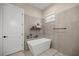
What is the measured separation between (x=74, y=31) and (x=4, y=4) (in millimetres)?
1545

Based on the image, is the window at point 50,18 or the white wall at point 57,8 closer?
the white wall at point 57,8

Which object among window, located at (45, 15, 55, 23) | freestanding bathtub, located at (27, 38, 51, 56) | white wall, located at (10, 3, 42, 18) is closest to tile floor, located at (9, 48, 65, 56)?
freestanding bathtub, located at (27, 38, 51, 56)

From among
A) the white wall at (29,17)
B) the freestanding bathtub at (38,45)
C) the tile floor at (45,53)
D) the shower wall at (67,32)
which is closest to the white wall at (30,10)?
the white wall at (29,17)

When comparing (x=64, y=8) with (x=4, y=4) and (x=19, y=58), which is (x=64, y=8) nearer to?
(x=4, y=4)

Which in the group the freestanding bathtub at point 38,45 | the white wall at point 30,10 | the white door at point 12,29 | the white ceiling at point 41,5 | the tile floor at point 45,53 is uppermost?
the white ceiling at point 41,5

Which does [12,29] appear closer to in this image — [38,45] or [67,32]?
[38,45]

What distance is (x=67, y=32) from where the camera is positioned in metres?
1.40

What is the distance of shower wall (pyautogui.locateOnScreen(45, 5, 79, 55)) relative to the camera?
4.41 feet

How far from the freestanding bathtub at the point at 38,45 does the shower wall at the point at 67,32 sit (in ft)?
0.53

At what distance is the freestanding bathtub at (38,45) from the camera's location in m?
1.36

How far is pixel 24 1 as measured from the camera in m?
1.24

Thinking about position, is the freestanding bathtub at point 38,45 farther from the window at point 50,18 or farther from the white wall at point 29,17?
the window at point 50,18

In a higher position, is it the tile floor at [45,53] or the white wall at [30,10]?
the white wall at [30,10]

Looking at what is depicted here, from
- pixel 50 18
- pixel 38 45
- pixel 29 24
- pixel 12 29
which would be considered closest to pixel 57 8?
pixel 50 18
